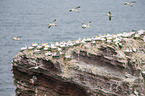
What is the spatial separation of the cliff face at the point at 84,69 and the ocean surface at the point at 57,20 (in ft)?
15.6

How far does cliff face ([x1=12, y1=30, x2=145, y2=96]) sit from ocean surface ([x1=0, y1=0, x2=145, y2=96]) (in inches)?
187

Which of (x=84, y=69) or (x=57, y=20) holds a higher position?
(x=57, y=20)

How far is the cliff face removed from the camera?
8.32 meters

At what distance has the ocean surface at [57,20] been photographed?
45.5ft

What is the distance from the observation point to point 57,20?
14.4 m

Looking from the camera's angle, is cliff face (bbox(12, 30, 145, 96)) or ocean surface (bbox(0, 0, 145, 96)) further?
ocean surface (bbox(0, 0, 145, 96))

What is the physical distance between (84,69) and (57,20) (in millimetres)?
6472

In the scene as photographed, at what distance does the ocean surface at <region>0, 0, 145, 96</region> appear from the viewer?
13883mm

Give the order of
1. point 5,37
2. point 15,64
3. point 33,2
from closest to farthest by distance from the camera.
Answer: point 15,64 < point 5,37 < point 33,2

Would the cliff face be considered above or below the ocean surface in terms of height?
below

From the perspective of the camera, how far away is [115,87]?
27.1 ft

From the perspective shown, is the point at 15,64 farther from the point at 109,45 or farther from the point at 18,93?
the point at 109,45

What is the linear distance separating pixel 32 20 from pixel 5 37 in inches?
70.8

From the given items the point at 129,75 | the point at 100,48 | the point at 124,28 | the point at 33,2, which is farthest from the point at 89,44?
the point at 33,2
